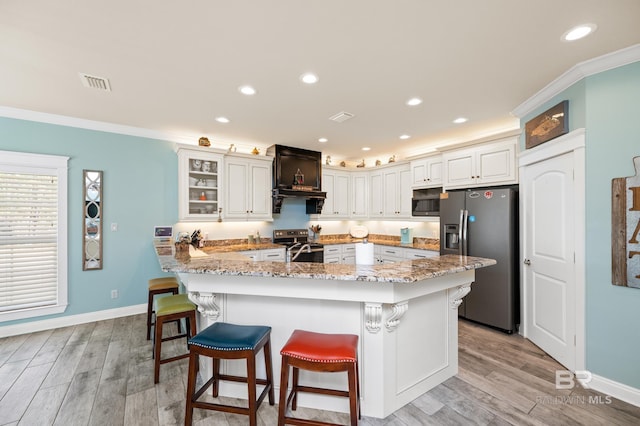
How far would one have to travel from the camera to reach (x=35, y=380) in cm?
233

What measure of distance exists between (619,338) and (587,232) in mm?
853

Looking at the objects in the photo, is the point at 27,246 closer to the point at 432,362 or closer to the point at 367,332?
the point at 367,332

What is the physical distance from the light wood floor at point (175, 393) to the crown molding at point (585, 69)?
2630 millimetres

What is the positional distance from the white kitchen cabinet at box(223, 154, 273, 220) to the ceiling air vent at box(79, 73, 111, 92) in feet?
6.15

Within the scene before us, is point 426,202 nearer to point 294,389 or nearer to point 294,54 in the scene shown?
point 294,54

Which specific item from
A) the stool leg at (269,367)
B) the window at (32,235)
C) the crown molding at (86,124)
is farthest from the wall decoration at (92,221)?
the stool leg at (269,367)

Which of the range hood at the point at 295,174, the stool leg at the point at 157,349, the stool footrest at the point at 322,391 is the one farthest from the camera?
the range hood at the point at 295,174

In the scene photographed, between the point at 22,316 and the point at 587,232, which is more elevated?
the point at 587,232

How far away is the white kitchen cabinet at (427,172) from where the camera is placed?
4.43 m

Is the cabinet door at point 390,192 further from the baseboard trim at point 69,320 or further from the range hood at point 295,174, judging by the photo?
the baseboard trim at point 69,320

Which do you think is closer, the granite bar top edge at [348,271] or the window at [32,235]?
the granite bar top edge at [348,271]

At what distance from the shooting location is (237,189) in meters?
4.51

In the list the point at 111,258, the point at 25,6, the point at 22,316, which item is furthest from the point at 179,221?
the point at 25,6

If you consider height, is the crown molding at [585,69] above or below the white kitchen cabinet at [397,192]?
above
